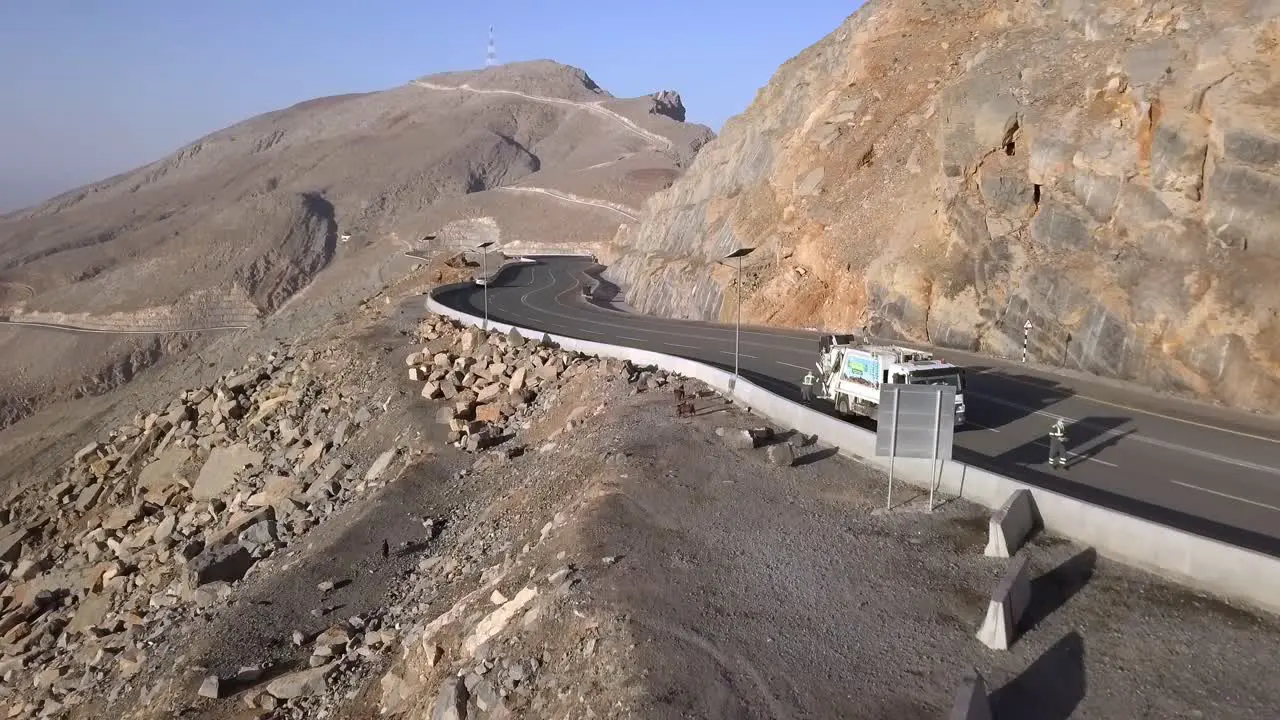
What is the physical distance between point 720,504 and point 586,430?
5.58m

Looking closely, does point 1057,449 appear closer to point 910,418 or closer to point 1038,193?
point 910,418

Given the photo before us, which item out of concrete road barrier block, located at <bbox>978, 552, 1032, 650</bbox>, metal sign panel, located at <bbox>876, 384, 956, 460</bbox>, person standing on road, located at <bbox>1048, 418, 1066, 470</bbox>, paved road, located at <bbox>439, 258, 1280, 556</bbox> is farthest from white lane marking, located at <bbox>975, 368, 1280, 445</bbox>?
concrete road barrier block, located at <bbox>978, 552, 1032, 650</bbox>

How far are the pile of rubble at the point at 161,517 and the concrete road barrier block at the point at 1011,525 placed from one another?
14.2 m

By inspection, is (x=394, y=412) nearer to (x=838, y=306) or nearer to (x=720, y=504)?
(x=720, y=504)

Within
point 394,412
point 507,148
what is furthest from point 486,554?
point 507,148

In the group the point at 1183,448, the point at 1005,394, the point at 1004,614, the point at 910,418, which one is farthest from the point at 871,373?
the point at 1004,614

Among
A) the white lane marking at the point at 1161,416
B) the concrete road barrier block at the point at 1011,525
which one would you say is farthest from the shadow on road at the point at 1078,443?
the concrete road barrier block at the point at 1011,525

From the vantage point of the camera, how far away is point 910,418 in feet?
41.2

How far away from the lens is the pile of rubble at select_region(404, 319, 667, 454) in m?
22.4

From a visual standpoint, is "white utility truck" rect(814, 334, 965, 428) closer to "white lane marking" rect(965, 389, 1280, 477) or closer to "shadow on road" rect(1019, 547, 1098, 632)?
"white lane marking" rect(965, 389, 1280, 477)

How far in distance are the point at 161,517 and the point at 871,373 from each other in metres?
21.8

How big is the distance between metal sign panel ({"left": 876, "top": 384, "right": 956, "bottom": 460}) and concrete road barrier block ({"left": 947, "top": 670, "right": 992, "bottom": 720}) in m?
4.76

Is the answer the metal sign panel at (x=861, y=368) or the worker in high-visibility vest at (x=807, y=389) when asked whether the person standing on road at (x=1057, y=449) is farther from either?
the worker in high-visibility vest at (x=807, y=389)

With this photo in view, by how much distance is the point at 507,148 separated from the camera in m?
141
